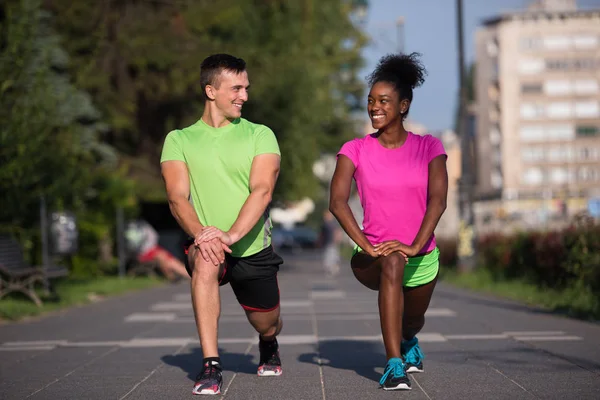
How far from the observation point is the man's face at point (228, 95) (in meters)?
6.75

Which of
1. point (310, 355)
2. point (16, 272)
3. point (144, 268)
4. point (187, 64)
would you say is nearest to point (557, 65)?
point (187, 64)

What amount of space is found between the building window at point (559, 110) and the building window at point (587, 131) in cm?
203

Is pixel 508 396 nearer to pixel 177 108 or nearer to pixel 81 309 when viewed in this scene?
pixel 81 309

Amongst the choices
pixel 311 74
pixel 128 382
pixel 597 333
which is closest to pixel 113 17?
pixel 311 74

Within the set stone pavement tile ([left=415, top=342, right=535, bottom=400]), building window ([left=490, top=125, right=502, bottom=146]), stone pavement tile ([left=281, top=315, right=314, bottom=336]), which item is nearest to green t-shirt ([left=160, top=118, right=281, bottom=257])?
stone pavement tile ([left=415, top=342, right=535, bottom=400])

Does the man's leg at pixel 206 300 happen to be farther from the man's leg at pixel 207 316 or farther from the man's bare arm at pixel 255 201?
the man's bare arm at pixel 255 201

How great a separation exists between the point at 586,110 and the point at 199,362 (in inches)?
4509

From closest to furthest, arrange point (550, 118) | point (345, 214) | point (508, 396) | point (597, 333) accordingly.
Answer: point (508, 396) < point (345, 214) < point (597, 333) < point (550, 118)

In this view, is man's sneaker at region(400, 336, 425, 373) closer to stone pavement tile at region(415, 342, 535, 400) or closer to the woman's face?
stone pavement tile at region(415, 342, 535, 400)

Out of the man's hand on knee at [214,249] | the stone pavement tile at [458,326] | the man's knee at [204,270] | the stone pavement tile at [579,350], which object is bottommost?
the stone pavement tile at [458,326]

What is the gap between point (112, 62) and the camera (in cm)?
2662

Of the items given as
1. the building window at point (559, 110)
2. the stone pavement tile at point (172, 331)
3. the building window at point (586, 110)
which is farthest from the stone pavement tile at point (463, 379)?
the building window at point (559, 110)

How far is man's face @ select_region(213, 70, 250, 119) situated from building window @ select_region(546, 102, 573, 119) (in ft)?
380

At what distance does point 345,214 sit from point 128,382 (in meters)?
1.96
